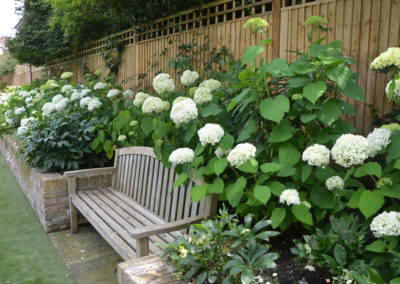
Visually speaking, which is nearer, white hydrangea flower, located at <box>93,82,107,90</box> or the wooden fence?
the wooden fence

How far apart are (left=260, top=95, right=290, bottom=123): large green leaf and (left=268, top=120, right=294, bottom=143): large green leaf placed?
6.0 inches

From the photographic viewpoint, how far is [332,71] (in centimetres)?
200

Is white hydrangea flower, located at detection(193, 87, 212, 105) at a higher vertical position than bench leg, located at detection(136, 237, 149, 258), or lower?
higher

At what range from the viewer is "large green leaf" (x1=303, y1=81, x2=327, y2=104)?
6.34ft

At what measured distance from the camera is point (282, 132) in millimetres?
2148

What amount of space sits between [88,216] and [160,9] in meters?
3.45

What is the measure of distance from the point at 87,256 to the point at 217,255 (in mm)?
2107

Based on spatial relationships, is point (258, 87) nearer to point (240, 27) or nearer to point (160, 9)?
point (240, 27)

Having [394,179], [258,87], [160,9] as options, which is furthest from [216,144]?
[160,9]

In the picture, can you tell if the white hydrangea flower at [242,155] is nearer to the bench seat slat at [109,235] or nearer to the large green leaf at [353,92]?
the large green leaf at [353,92]

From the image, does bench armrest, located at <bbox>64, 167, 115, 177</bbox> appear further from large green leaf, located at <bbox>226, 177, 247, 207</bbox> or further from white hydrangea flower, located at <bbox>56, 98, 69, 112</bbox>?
large green leaf, located at <bbox>226, 177, 247, 207</bbox>

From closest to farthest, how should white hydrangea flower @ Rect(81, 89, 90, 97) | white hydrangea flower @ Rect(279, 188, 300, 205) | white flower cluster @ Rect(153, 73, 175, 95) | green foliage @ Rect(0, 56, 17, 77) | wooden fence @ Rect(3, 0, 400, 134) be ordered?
1. white hydrangea flower @ Rect(279, 188, 300, 205)
2. wooden fence @ Rect(3, 0, 400, 134)
3. white flower cluster @ Rect(153, 73, 175, 95)
4. white hydrangea flower @ Rect(81, 89, 90, 97)
5. green foliage @ Rect(0, 56, 17, 77)

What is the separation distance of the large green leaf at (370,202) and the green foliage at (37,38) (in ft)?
31.7

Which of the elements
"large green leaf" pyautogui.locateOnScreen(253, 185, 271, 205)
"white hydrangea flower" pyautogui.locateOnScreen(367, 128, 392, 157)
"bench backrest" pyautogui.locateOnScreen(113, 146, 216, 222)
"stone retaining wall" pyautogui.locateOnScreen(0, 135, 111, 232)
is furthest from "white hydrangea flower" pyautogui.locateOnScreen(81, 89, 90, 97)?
"white hydrangea flower" pyautogui.locateOnScreen(367, 128, 392, 157)
